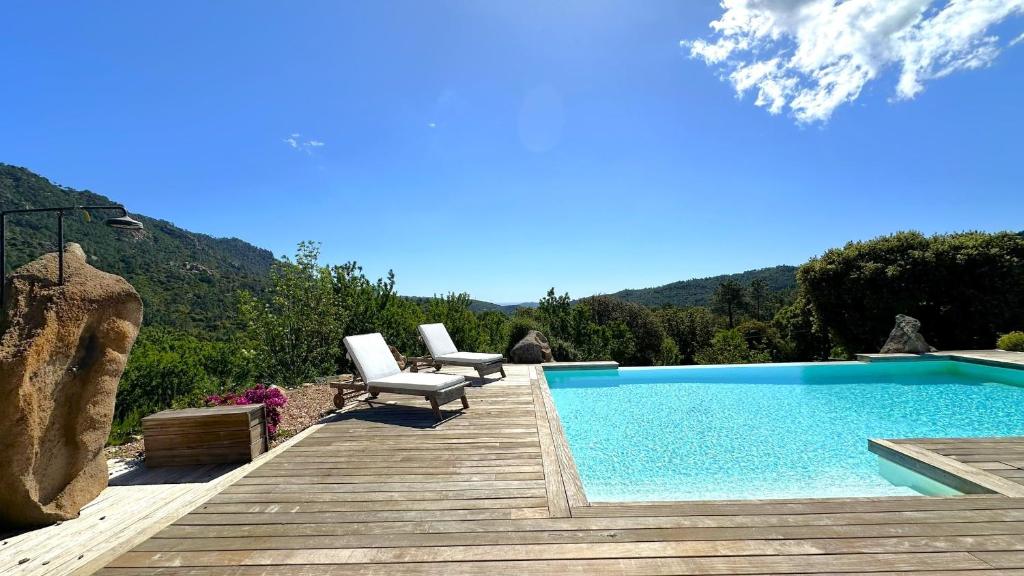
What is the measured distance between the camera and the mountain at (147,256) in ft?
80.3

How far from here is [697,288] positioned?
7869 cm

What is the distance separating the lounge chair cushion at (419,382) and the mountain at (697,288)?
66.1 metres

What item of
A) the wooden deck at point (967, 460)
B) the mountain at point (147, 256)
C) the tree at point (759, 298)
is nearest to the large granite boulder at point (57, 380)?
the wooden deck at point (967, 460)

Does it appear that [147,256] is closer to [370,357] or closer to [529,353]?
[529,353]

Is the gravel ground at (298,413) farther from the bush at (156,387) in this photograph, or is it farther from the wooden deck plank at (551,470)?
the wooden deck plank at (551,470)

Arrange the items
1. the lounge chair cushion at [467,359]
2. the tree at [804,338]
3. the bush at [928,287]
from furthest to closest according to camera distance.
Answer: the tree at [804,338] → the bush at [928,287] → the lounge chair cushion at [467,359]

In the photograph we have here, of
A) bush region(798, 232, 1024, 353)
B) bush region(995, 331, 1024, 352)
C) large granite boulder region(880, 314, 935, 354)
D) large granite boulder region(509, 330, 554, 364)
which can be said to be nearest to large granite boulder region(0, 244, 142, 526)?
large granite boulder region(509, 330, 554, 364)

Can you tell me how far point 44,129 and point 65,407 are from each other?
12514mm

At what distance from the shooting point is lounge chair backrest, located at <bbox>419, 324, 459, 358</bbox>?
7441mm

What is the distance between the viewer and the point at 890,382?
847cm

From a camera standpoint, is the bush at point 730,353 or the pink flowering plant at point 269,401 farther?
the bush at point 730,353

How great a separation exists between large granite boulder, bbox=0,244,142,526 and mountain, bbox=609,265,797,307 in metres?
68.9

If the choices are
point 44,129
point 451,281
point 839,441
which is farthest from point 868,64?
point 44,129

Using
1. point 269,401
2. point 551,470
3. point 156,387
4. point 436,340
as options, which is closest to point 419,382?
point 269,401
